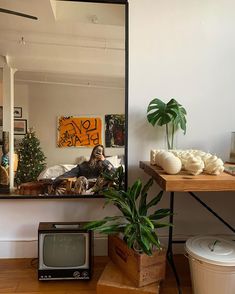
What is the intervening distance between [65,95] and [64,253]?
3.60 ft

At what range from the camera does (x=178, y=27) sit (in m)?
2.01

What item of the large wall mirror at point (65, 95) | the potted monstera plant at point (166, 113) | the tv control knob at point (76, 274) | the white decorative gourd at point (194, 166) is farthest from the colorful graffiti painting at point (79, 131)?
the tv control knob at point (76, 274)

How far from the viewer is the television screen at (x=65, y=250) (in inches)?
68.2

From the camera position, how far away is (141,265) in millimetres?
1504

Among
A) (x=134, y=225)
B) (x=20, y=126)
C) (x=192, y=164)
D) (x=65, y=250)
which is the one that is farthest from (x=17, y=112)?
(x=192, y=164)

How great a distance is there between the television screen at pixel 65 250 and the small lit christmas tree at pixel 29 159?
0.49 metres

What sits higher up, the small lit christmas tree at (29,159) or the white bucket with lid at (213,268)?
the small lit christmas tree at (29,159)

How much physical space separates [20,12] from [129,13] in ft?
2.57

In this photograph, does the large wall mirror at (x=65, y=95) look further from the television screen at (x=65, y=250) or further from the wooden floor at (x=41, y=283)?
the wooden floor at (x=41, y=283)

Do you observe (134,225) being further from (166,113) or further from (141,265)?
(166,113)

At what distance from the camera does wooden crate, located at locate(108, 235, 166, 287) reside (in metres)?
1.51

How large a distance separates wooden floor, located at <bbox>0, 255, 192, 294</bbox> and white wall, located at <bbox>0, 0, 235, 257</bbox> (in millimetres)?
167

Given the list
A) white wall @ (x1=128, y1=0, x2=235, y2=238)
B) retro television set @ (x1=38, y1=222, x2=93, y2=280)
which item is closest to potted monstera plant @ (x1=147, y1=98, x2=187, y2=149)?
white wall @ (x1=128, y1=0, x2=235, y2=238)

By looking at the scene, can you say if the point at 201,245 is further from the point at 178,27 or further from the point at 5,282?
the point at 178,27
